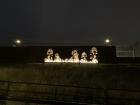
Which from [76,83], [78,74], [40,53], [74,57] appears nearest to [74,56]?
[74,57]

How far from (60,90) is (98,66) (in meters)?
2.43

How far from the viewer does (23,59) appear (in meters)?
20.8

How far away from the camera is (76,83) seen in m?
15.6

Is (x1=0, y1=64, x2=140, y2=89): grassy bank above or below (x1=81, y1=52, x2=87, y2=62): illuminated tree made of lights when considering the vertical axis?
below

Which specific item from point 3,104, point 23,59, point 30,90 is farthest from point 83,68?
point 23,59

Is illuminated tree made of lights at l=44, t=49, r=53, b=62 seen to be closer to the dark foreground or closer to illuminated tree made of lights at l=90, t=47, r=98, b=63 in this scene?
illuminated tree made of lights at l=90, t=47, r=98, b=63

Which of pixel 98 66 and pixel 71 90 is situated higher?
pixel 98 66

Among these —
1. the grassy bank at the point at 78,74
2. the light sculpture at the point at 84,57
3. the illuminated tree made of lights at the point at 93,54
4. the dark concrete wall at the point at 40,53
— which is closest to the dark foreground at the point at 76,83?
the grassy bank at the point at 78,74

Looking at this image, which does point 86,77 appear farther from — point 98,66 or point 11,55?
point 11,55

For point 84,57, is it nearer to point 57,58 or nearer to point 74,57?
point 74,57

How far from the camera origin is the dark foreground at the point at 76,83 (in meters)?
14.6

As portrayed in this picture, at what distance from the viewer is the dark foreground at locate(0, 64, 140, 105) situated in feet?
48.0

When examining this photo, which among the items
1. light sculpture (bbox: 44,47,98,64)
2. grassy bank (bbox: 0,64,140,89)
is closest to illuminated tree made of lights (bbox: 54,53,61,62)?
light sculpture (bbox: 44,47,98,64)

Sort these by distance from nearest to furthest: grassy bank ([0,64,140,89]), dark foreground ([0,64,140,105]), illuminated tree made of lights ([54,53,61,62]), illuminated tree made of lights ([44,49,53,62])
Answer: dark foreground ([0,64,140,105]), grassy bank ([0,64,140,89]), illuminated tree made of lights ([54,53,61,62]), illuminated tree made of lights ([44,49,53,62])
